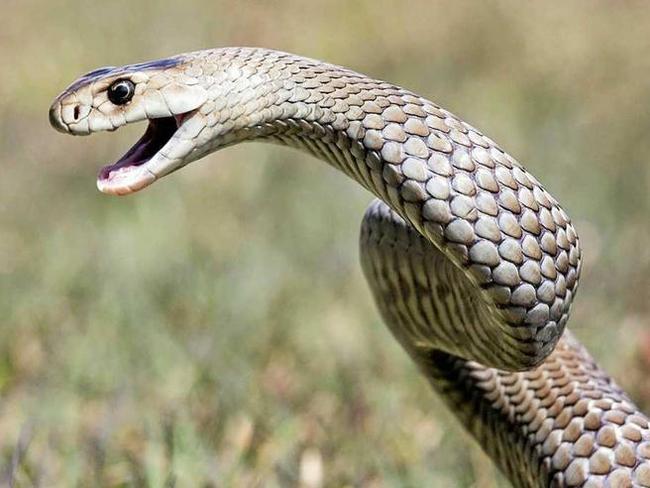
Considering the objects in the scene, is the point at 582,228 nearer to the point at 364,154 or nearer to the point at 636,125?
the point at 636,125

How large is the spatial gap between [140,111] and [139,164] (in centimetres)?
14

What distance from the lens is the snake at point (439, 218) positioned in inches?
108

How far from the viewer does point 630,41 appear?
34.3ft

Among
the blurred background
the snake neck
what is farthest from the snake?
the blurred background

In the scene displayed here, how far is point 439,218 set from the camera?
2713 mm

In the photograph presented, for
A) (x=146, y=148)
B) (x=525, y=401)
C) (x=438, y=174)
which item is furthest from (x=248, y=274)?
(x=438, y=174)

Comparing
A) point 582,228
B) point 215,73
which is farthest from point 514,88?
point 215,73

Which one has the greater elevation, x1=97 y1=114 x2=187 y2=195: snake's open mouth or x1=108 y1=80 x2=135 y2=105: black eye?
x1=108 y1=80 x2=135 y2=105: black eye

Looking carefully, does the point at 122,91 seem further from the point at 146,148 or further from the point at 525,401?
the point at 525,401

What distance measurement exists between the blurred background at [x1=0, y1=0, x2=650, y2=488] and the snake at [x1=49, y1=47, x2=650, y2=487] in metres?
0.69

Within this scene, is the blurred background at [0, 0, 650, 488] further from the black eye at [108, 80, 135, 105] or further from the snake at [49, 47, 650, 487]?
the black eye at [108, 80, 135, 105]

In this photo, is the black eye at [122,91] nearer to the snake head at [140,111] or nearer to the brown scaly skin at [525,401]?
the snake head at [140,111]

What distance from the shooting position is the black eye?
3057mm

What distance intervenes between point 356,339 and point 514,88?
4.61 metres
